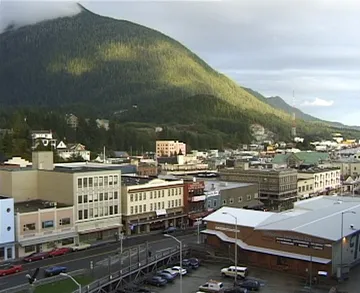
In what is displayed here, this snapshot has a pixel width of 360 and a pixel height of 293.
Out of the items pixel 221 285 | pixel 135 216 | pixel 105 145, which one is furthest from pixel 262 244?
pixel 105 145

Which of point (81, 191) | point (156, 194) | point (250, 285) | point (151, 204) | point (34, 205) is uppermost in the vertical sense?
point (81, 191)

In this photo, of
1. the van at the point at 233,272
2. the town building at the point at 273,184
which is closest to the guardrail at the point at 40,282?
the van at the point at 233,272

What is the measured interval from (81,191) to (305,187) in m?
42.8

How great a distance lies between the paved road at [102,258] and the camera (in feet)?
121

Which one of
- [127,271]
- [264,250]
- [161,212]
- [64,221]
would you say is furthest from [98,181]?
[264,250]

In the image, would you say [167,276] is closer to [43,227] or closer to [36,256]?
[36,256]

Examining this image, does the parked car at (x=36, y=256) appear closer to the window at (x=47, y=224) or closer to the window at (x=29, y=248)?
the window at (x=29, y=248)

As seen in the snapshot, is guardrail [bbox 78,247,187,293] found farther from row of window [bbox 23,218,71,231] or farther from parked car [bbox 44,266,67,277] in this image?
row of window [bbox 23,218,71,231]

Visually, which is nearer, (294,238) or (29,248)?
(294,238)

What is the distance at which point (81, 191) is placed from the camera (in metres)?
48.8

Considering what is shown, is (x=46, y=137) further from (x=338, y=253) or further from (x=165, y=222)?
(x=338, y=253)

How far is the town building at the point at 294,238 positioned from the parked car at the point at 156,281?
28.4 feet

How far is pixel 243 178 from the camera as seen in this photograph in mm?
75438

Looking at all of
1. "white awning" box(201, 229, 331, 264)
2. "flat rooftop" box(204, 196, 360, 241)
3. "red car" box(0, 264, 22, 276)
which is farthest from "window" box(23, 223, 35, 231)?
"flat rooftop" box(204, 196, 360, 241)
